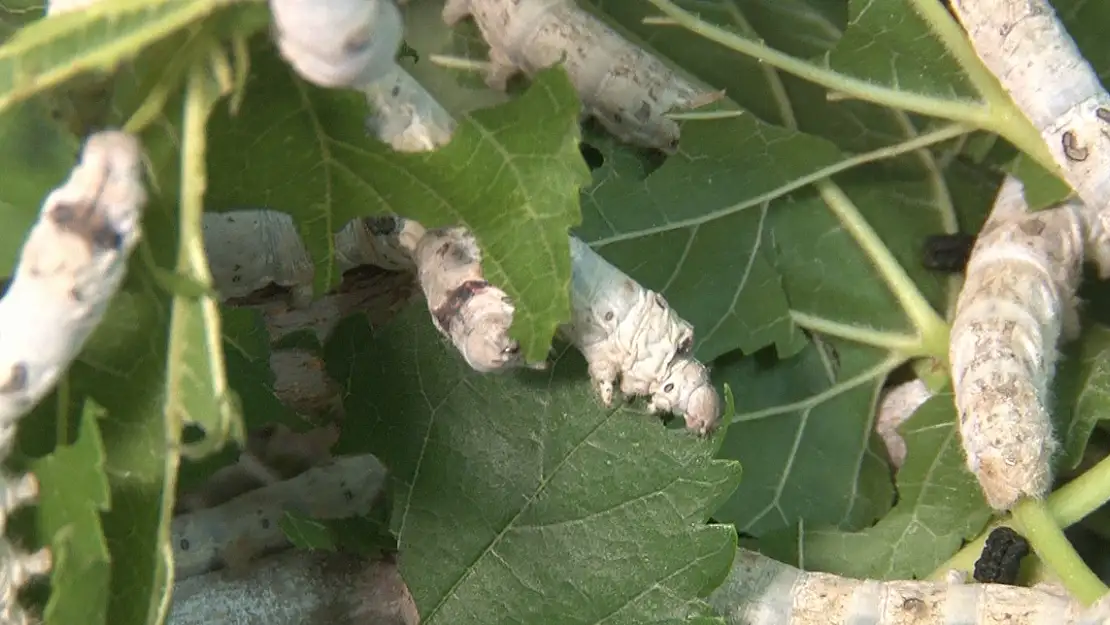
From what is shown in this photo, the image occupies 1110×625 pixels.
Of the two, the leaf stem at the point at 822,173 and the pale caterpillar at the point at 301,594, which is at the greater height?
the leaf stem at the point at 822,173

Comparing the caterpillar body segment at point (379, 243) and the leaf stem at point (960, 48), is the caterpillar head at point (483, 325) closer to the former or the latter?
the caterpillar body segment at point (379, 243)

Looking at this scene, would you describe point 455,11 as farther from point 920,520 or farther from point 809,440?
point 920,520

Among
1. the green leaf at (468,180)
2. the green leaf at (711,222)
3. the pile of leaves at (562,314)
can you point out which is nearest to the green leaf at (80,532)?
the pile of leaves at (562,314)

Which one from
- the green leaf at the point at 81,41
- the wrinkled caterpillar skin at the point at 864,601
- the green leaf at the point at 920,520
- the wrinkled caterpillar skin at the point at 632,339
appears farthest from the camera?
the green leaf at the point at 920,520

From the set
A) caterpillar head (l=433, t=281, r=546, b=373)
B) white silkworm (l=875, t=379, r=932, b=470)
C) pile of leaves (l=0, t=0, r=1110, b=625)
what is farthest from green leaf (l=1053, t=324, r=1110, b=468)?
caterpillar head (l=433, t=281, r=546, b=373)

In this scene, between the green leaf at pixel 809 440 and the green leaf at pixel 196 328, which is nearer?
the green leaf at pixel 196 328

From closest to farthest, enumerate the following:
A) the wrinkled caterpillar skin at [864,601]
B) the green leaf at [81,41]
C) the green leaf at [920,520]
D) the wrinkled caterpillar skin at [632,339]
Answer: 1. the green leaf at [81,41]
2. the wrinkled caterpillar skin at [632,339]
3. the wrinkled caterpillar skin at [864,601]
4. the green leaf at [920,520]

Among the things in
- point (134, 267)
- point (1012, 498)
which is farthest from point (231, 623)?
point (1012, 498)
